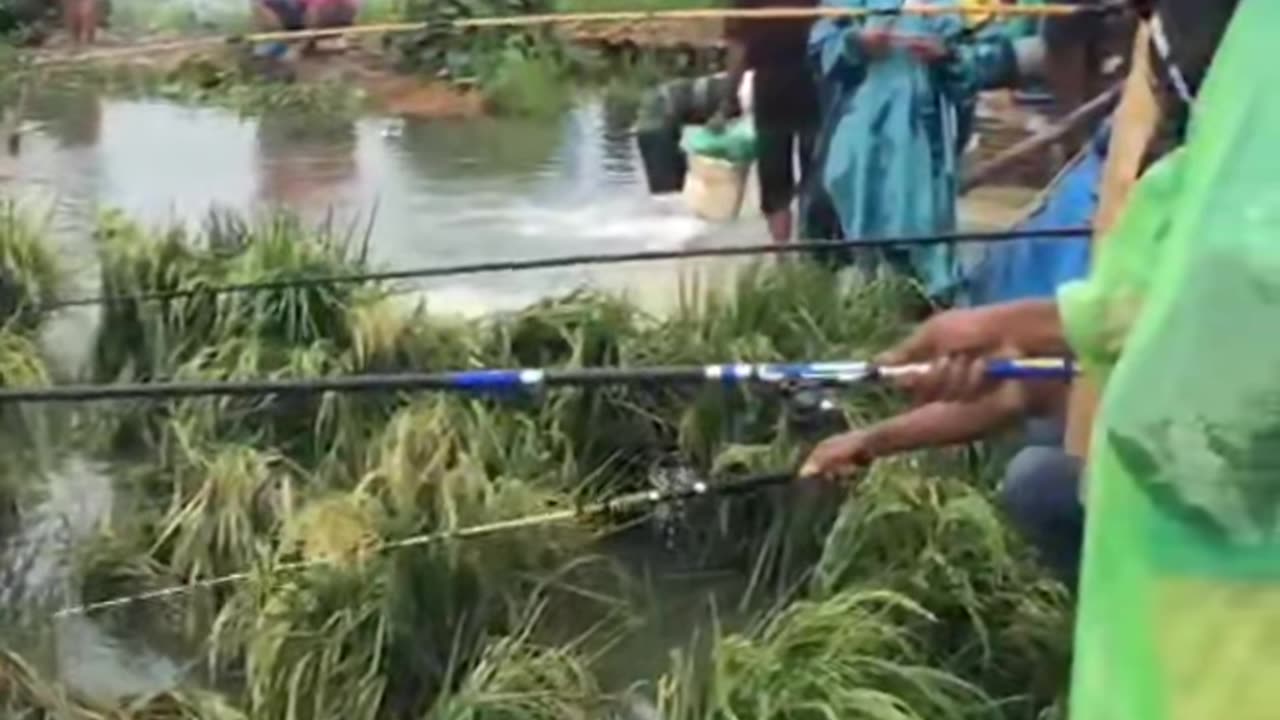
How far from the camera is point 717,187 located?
8.10 m

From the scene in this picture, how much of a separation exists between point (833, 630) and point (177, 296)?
2.17 meters

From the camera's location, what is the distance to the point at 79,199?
8.55m

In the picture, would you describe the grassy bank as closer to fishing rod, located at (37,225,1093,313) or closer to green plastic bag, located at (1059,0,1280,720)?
fishing rod, located at (37,225,1093,313)

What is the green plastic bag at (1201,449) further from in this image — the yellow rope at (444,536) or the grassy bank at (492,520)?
the yellow rope at (444,536)

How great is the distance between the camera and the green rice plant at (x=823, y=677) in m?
3.54

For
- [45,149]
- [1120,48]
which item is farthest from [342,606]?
[45,149]

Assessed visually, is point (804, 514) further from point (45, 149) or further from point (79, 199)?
point (45, 149)

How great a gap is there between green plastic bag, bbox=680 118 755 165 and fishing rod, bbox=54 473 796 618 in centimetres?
329

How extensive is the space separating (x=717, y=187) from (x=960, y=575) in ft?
13.7

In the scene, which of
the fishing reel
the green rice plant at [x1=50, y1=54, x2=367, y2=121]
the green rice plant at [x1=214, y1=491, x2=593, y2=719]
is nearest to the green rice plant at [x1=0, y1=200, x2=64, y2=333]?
the green rice plant at [x1=214, y1=491, x2=593, y2=719]

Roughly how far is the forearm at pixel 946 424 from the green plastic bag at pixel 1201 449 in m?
1.74

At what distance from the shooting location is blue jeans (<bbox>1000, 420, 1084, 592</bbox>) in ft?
10.6

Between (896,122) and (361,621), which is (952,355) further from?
(896,122)

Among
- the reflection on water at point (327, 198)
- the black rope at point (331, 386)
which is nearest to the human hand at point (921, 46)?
the reflection on water at point (327, 198)
